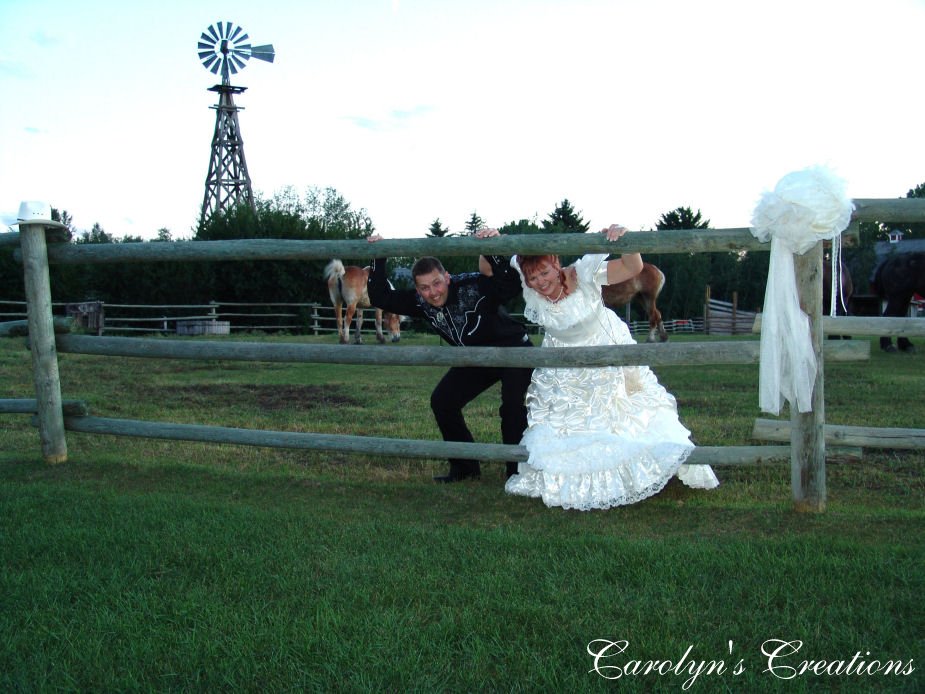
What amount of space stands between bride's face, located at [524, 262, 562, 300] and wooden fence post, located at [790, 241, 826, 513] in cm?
135

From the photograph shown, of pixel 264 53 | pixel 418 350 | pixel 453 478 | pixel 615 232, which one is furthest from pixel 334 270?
pixel 264 53

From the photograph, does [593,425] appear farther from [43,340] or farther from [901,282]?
[901,282]

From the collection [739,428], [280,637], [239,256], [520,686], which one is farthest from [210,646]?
[739,428]

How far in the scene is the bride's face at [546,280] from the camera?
188 inches

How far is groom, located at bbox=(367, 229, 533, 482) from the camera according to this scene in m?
5.07

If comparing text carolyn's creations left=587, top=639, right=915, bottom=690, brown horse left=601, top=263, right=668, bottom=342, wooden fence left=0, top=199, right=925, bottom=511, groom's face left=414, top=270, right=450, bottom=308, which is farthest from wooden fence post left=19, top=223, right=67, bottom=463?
brown horse left=601, top=263, right=668, bottom=342

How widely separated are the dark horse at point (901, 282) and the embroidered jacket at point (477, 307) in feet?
40.4

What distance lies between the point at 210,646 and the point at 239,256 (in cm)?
295

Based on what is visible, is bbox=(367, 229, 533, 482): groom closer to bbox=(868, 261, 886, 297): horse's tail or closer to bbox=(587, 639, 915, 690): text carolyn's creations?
bbox=(587, 639, 915, 690): text carolyn's creations

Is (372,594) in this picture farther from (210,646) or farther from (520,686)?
(520,686)

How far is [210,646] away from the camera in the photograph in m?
2.74

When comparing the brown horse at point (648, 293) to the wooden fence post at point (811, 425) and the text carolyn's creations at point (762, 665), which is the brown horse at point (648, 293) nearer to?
the wooden fence post at point (811, 425)

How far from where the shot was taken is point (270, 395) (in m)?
9.99

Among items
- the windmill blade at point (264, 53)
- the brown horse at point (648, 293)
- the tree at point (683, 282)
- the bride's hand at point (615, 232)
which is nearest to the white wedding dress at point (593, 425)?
the bride's hand at point (615, 232)
